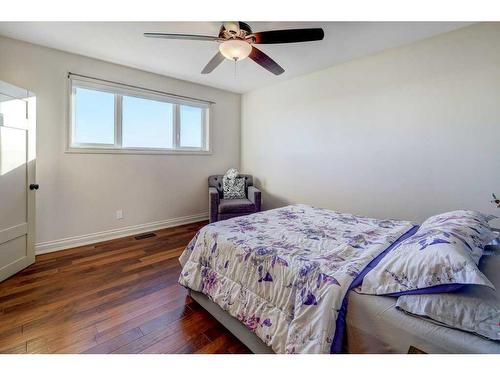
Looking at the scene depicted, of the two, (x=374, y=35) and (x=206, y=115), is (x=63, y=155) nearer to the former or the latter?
(x=206, y=115)

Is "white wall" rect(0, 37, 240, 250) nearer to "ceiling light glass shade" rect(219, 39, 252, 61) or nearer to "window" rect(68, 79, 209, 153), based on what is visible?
"window" rect(68, 79, 209, 153)

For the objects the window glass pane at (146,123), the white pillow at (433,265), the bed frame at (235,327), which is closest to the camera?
the white pillow at (433,265)

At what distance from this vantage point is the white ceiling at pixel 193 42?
2.24 m

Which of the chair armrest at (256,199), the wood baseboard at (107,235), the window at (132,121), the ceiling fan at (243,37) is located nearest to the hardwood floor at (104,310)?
the wood baseboard at (107,235)

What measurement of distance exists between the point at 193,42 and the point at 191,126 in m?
1.70

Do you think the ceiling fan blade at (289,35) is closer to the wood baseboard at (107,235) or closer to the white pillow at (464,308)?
the white pillow at (464,308)

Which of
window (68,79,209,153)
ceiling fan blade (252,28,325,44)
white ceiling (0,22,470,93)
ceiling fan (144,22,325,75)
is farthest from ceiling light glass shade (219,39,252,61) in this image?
window (68,79,209,153)

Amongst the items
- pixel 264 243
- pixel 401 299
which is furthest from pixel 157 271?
pixel 401 299

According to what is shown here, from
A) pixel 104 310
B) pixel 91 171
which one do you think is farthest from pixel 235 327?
pixel 91 171

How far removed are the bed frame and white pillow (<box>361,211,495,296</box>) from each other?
67cm

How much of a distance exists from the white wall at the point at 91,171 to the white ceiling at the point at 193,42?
0.18 meters

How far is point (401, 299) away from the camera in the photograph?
0.95 meters

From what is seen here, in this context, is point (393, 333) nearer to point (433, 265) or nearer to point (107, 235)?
point (433, 265)
